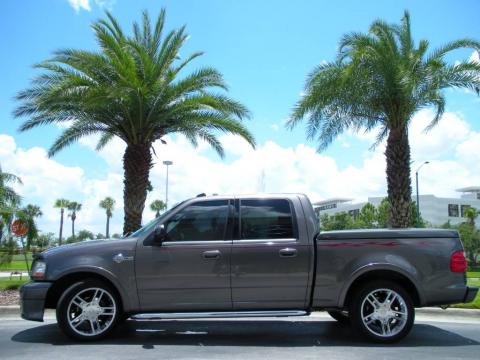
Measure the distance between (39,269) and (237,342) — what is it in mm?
2720

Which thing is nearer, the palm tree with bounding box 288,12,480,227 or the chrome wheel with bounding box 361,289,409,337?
the chrome wheel with bounding box 361,289,409,337

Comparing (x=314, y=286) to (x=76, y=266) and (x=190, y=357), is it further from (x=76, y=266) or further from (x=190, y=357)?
(x=76, y=266)

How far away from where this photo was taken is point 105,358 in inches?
223

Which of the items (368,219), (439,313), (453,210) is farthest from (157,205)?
(439,313)

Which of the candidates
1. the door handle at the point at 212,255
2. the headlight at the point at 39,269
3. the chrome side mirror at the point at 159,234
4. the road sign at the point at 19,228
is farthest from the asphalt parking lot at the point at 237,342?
the road sign at the point at 19,228

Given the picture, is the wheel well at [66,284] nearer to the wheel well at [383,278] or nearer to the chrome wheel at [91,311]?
the chrome wheel at [91,311]

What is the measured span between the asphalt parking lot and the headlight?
875mm

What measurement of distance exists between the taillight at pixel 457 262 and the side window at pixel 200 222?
294 cm

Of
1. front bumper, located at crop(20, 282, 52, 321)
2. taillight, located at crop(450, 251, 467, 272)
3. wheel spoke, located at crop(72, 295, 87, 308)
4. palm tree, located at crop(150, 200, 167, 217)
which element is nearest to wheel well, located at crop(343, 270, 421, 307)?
taillight, located at crop(450, 251, 467, 272)

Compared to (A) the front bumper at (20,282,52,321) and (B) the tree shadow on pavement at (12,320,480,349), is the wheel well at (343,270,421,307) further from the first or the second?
(A) the front bumper at (20,282,52,321)

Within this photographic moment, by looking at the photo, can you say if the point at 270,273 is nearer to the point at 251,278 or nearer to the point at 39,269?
the point at 251,278

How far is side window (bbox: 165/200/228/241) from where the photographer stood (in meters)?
6.61

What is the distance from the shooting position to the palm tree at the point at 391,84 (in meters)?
14.0

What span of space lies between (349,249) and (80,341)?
11.8 feet
